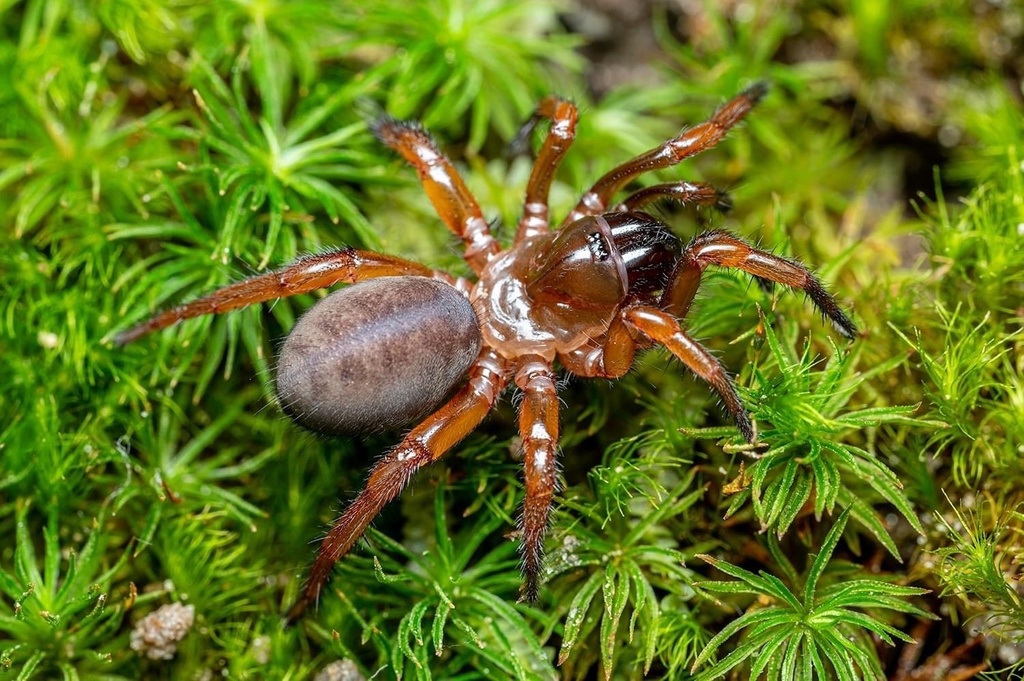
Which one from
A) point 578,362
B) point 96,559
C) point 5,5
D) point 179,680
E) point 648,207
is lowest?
point 179,680

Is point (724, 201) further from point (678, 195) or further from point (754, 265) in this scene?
point (754, 265)

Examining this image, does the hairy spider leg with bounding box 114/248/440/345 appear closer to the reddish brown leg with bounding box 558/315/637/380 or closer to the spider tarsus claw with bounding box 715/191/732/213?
the reddish brown leg with bounding box 558/315/637/380

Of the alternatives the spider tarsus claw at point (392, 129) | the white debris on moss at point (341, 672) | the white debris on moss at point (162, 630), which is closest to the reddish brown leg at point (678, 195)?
the spider tarsus claw at point (392, 129)

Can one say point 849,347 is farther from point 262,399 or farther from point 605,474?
point 262,399

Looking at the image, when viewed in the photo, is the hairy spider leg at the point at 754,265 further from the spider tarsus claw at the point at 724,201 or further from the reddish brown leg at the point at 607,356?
the spider tarsus claw at the point at 724,201

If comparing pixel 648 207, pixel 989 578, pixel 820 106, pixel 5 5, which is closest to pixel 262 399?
pixel 648 207

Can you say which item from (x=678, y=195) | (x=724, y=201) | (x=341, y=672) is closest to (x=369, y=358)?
(x=341, y=672)

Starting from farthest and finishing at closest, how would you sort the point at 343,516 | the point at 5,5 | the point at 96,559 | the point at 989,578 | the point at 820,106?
the point at 820,106
the point at 5,5
the point at 96,559
the point at 343,516
the point at 989,578
